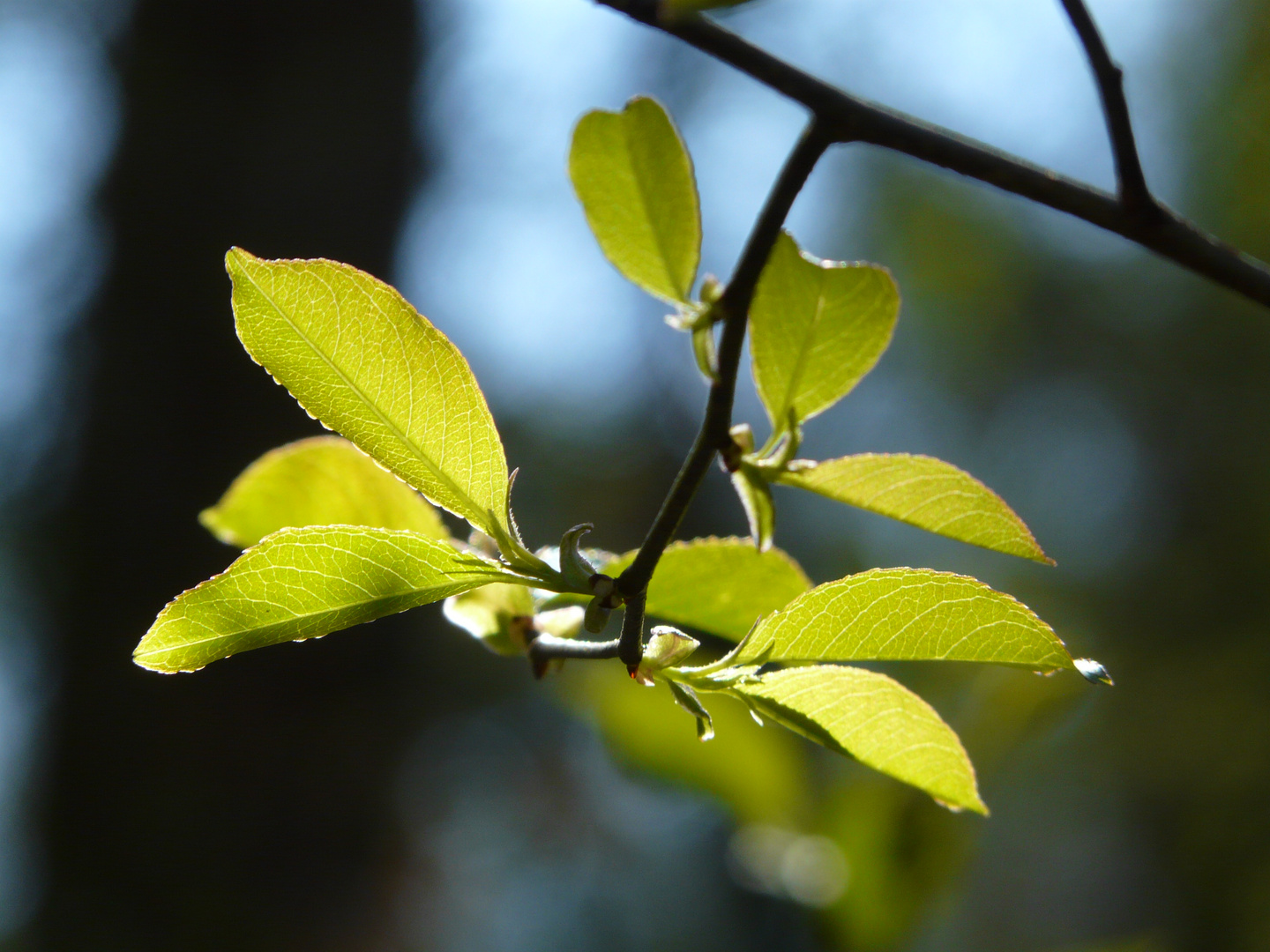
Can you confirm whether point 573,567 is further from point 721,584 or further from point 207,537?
point 207,537

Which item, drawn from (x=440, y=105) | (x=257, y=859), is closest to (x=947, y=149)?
(x=257, y=859)

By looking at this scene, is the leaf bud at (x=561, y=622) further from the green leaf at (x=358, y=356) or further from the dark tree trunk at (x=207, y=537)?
the dark tree trunk at (x=207, y=537)

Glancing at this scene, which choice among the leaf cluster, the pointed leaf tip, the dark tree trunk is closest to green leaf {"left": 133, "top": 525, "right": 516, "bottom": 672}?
the leaf cluster

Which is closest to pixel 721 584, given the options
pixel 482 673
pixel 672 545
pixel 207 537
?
pixel 672 545

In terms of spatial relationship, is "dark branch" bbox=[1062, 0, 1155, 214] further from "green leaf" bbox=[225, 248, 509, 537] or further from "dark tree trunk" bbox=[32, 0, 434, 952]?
"dark tree trunk" bbox=[32, 0, 434, 952]

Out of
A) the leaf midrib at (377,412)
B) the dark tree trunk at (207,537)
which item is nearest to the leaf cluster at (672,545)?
the leaf midrib at (377,412)
